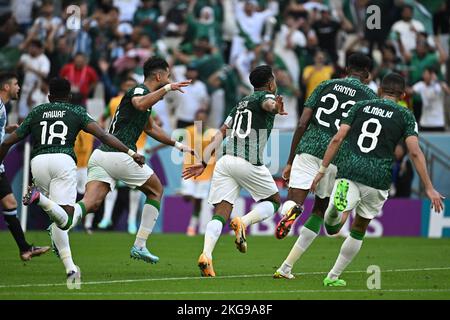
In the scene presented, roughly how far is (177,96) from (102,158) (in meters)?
11.1

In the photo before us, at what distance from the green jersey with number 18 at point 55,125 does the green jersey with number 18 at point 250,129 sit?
73.1 inches

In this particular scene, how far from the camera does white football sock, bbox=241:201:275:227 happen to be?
44.6 feet

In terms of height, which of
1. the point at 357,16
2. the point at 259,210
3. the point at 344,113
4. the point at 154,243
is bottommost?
the point at 154,243

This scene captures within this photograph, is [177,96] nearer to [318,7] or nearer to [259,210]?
[318,7]

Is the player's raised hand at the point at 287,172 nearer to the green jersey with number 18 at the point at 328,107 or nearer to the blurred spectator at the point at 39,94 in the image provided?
the green jersey with number 18 at the point at 328,107

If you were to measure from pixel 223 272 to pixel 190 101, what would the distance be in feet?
36.0

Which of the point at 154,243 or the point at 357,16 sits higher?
the point at 357,16

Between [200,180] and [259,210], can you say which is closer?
[259,210]

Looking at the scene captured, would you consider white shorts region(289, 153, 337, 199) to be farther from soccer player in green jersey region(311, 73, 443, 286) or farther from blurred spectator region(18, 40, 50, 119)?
blurred spectator region(18, 40, 50, 119)

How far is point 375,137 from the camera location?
475 inches

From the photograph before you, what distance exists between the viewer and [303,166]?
533 inches

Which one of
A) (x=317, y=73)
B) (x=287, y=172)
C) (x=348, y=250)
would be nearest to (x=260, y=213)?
(x=287, y=172)

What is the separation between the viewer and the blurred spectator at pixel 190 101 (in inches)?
977
